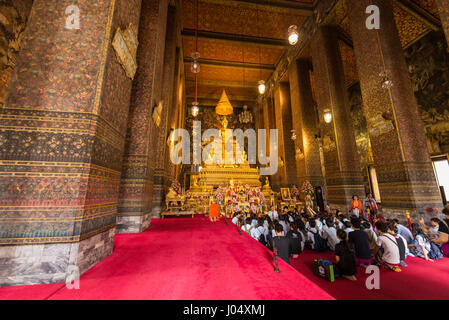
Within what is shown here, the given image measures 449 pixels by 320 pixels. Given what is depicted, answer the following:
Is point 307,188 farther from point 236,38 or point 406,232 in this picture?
point 236,38

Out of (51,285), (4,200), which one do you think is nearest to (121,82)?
(4,200)

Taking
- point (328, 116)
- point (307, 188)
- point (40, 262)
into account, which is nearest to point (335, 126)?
point (328, 116)

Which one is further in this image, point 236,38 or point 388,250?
point 236,38

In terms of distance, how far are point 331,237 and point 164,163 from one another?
6.04 metres

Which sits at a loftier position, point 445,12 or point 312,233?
point 445,12

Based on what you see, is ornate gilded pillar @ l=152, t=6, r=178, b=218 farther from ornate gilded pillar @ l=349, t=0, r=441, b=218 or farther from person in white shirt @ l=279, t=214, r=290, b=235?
ornate gilded pillar @ l=349, t=0, r=441, b=218

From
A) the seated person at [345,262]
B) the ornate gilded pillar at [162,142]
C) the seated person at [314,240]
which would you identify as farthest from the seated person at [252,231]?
the ornate gilded pillar at [162,142]

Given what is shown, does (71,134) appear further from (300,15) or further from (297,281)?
(300,15)

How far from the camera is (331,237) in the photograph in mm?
4246

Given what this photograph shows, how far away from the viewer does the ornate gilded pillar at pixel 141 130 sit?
169 inches

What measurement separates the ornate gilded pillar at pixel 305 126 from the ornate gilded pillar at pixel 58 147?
10.1m

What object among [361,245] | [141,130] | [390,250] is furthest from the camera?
[141,130]

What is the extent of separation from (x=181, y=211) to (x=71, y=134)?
5611 millimetres

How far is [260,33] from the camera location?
11.4 meters
